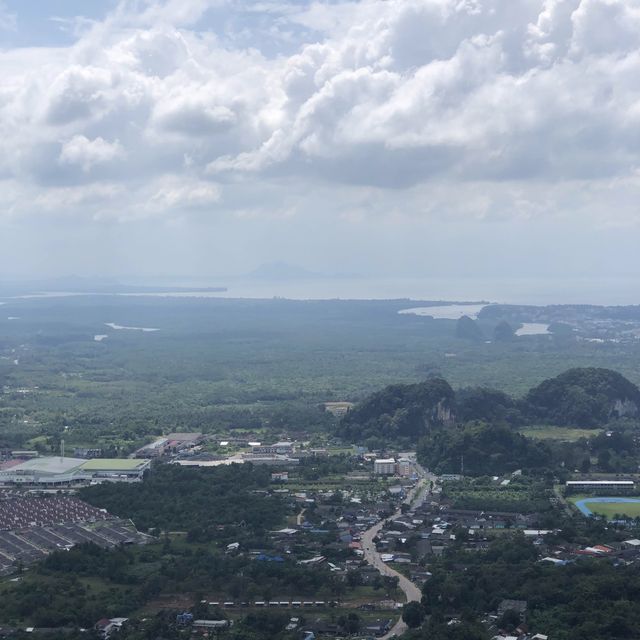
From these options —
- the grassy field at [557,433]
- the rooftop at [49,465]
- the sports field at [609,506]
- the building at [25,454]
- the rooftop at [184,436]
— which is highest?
the grassy field at [557,433]

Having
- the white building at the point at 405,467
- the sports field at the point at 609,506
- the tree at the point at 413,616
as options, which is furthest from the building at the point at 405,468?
the tree at the point at 413,616

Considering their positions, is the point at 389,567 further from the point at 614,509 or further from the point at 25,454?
the point at 25,454

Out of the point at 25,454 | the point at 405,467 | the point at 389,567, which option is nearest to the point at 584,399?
the point at 405,467

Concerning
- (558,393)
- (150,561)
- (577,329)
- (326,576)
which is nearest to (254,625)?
(326,576)

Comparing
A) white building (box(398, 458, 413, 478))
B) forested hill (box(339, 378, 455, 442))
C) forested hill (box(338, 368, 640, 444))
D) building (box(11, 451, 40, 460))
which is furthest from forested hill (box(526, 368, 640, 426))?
building (box(11, 451, 40, 460))

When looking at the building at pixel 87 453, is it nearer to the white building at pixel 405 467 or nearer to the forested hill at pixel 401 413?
the forested hill at pixel 401 413

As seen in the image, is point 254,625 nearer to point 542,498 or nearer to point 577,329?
point 542,498
